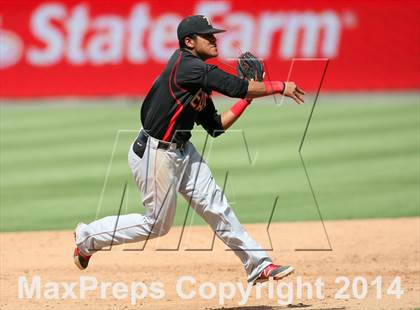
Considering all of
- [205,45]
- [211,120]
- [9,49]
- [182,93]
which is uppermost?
[205,45]

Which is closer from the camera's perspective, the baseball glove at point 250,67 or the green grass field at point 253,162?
the baseball glove at point 250,67

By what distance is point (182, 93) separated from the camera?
7352 mm

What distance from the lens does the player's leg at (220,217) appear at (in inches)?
294

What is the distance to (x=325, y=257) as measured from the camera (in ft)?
31.4

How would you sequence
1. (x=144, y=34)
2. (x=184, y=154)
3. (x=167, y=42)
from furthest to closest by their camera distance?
(x=144, y=34)
(x=167, y=42)
(x=184, y=154)

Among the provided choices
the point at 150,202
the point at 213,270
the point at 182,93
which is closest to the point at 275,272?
the point at 150,202

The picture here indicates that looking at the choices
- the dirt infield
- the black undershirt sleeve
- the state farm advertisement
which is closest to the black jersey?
the black undershirt sleeve

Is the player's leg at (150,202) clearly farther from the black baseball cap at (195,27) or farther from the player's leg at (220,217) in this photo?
the black baseball cap at (195,27)

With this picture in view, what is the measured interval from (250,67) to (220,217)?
1.32m

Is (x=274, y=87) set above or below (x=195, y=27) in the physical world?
below

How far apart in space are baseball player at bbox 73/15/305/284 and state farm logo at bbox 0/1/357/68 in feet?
46.8

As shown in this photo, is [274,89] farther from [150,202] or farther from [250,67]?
[150,202]

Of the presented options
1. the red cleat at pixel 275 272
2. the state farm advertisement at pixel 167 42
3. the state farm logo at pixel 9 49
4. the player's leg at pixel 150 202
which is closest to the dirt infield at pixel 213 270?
the red cleat at pixel 275 272

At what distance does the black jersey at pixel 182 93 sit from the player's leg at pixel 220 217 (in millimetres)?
376
